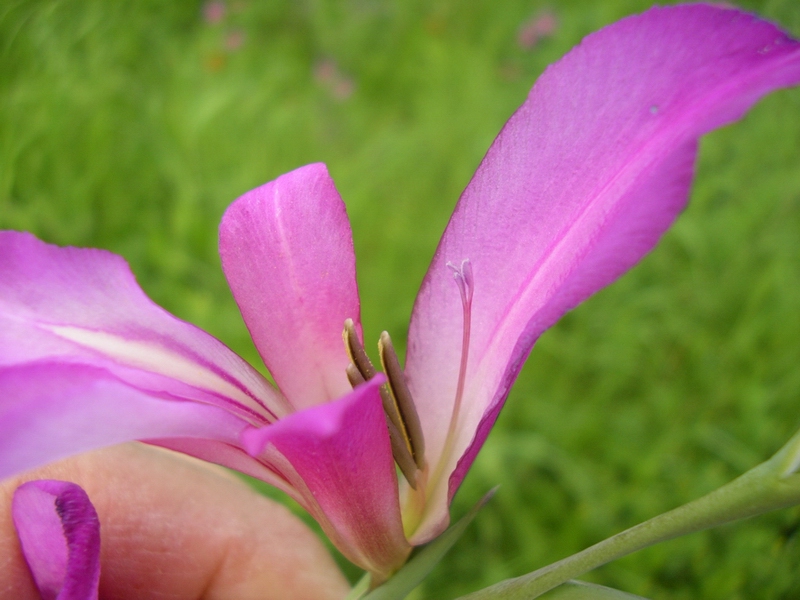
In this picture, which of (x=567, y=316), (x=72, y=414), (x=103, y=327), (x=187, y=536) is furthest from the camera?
(x=567, y=316)

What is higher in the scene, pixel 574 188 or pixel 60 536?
pixel 574 188

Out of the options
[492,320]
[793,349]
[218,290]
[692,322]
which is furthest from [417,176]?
[492,320]

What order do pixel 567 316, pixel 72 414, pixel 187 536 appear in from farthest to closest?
pixel 567 316 → pixel 187 536 → pixel 72 414

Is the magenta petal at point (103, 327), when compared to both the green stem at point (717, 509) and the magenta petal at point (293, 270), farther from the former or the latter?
the green stem at point (717, 509)

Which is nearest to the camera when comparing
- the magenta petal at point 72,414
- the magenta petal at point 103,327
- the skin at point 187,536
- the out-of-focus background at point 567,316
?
the magenta petal at point 72,414

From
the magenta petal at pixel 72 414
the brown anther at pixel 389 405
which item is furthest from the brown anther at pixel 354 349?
the magenta petal at pixel 72 414

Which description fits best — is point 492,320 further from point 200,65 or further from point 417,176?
point 200,65

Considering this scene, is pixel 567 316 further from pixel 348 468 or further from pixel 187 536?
pixel 348 468

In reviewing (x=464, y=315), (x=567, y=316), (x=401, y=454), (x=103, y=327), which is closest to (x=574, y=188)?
(x=464, y=315)

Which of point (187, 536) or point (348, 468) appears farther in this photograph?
point (187, 536)
